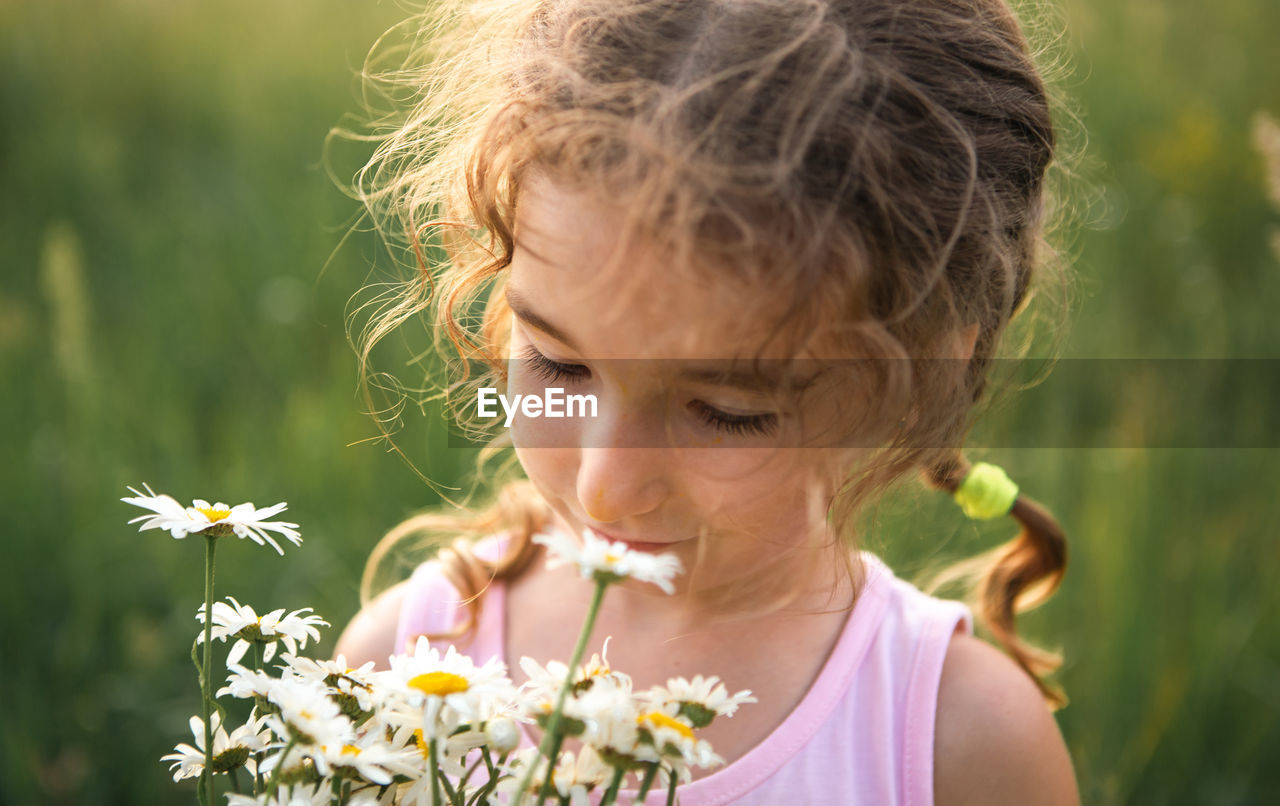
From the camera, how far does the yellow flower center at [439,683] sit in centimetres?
52

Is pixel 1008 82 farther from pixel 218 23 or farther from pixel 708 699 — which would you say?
pixel 218 23

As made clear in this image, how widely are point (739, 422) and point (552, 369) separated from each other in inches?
6.2

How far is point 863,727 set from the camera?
3.32ft

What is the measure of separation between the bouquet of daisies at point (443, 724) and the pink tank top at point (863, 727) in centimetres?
39

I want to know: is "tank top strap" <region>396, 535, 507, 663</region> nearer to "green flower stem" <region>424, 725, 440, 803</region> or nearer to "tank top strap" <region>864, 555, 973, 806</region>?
"tank top strap" <region>864, 555, 973, 806</region>

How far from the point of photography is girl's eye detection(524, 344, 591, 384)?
82cm

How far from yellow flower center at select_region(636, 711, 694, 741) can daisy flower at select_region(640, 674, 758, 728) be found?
11 mm

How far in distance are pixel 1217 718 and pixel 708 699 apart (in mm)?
1274

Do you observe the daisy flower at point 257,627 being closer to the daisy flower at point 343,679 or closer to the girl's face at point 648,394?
the daisy flower at point 343,679

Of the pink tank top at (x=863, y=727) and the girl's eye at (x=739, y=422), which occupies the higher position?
the girl's eye at (x=739, y=422)

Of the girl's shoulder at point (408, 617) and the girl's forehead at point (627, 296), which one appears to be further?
the girl's shoulder at point (408, 617)

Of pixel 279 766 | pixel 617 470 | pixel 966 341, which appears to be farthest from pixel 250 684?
pixel 966 341

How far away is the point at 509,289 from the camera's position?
2.71 feet

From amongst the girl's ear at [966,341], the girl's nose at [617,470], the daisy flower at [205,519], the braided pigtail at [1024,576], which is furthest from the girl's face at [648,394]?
the braided pigtail at [1024,576]
